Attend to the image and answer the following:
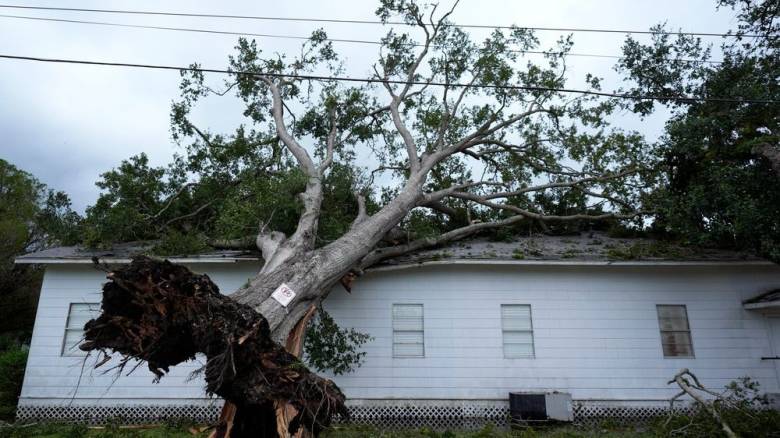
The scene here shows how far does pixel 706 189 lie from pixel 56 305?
13.9 m

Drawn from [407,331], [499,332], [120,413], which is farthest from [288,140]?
[120,413]

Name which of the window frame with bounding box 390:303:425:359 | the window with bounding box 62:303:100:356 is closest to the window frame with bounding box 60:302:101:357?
the window with bounding box 62:303:100:356

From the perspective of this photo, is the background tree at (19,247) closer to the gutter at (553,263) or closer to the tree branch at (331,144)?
the tree branch at (331,144)

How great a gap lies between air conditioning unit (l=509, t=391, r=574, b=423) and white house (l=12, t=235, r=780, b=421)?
41cm

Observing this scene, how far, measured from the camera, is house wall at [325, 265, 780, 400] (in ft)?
35.0

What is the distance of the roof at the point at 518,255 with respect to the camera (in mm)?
11117

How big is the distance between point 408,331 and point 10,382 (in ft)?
28.9

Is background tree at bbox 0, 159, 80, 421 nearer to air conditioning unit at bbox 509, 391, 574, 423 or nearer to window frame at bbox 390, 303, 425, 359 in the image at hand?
window frame at bbox 390, 303, 425, 359

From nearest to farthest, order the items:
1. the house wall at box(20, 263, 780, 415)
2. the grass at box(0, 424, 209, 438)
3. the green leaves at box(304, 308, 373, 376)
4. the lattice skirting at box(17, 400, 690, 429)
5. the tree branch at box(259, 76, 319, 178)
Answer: the grass at box(0, 424, 209, 438)
the lattice skirting at box(17, 400, 690, 429)
the green leaves at box(304, 308, 373, 376)
the house wall at box(20, 263, 780, 415)
the tree branch at box(259, 76, 319, 178)

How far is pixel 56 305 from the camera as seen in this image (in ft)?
37.1

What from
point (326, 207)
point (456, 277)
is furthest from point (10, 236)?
point (456, 277)

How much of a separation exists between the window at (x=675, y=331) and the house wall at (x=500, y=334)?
0.52 ft

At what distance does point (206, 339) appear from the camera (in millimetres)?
4617

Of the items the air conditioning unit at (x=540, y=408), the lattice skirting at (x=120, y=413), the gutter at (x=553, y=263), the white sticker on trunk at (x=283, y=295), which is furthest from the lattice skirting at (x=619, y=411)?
the lattice skirting at (x=120, y=413)
